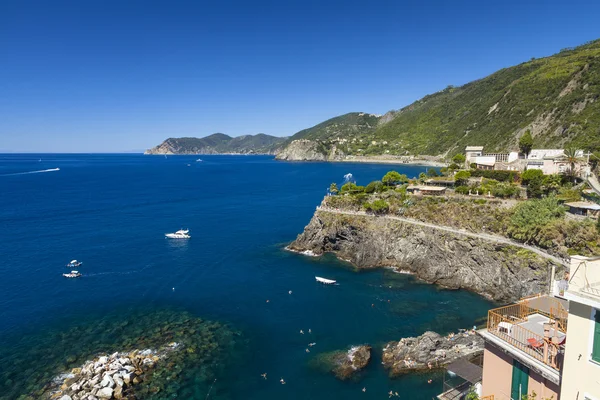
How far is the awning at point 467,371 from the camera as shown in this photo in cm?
2334

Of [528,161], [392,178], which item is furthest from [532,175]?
[392,178]

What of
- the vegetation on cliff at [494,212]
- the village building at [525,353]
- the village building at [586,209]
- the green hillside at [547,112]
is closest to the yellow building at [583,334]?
the village building at [525,353]

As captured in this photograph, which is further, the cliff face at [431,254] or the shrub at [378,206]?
the shrub at [378,206]

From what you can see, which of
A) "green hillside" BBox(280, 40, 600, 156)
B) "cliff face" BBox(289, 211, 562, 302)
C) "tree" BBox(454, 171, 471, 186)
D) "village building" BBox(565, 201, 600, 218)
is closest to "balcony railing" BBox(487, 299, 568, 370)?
"cliff face" BBox(289, 211, 562, 302)

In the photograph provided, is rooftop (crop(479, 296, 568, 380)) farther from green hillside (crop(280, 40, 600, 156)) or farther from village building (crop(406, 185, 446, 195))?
green hillside (crop(280, 40, 600, 156))

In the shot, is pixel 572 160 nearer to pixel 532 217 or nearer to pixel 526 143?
pixel 526 143

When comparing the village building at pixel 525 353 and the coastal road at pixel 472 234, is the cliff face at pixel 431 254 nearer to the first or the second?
the coastal road at pixel 472 234

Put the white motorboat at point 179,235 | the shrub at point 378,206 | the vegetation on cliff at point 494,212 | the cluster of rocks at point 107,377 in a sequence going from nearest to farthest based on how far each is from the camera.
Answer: the cluster of rocks at point 107,377, the vegetation on cliff at point 494,212, the shrub at point 378,206, the white motorboat at point 179,235

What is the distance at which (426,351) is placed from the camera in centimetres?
3014

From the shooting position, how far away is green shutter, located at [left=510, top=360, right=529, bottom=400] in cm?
1372

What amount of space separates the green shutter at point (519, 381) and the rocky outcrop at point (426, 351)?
15.7 metres

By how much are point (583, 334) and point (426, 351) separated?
69.8 ft

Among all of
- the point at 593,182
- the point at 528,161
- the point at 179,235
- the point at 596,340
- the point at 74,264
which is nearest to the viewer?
the point at 596,340

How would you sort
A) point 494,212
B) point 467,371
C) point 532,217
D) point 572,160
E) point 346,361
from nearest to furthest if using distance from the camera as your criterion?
1. point 467,371
2. point 346,361
3. point 532,217
4. point 494,212
5. point 572,160
